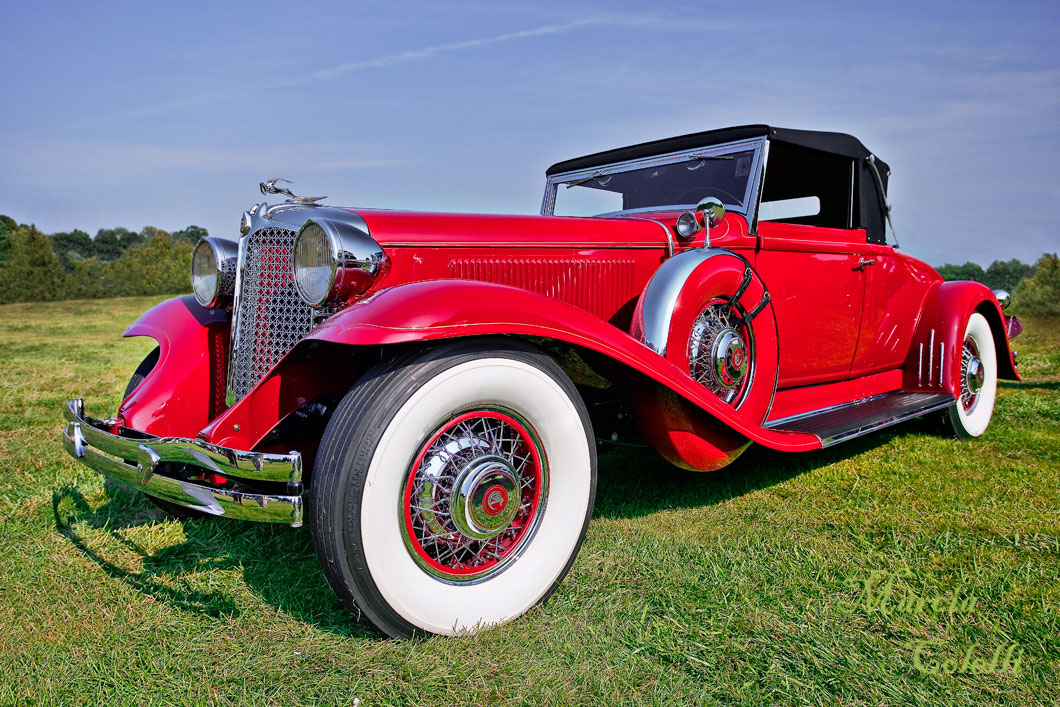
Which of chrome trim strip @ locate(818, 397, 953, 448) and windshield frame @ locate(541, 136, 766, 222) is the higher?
windshield frame @ locate(541, 136, 766, 222)

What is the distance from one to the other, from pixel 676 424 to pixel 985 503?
5.64 ft

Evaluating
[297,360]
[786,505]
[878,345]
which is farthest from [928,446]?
[297,360]

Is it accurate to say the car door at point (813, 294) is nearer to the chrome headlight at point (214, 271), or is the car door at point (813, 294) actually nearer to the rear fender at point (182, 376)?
the chrome headlight at point (214, 271)

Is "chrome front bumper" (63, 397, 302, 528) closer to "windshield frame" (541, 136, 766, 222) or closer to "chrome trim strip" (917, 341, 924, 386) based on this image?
"windshield frame" (541, 136, 766, 222)

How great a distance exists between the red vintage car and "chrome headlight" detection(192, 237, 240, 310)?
13mm

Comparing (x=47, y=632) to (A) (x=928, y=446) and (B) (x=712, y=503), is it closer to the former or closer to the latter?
(B) (x=712, y=503)

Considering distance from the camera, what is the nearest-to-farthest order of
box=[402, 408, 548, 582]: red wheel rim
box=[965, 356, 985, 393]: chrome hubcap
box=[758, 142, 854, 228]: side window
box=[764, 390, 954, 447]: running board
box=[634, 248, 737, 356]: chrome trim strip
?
box=[402, 408, 548, 582]: red wheel rim, box=[634, 248, 737, 356]: chrome trim strip, box=[764, 390, 954, 447]: running board, box=[758, 142, 854, 228]: side window, box=[965, 356, 985, 393]: chrome hubcap

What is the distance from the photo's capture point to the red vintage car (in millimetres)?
2061

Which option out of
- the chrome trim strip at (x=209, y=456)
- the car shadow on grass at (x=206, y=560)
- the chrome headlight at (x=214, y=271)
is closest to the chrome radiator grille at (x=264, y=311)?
the chrome headlight at (x=214, y=271)

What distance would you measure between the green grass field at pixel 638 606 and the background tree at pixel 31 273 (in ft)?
88.1

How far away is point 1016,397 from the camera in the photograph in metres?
6.05

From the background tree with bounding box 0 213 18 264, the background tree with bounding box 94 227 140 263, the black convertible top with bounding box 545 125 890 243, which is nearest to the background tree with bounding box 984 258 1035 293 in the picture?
the black convertible top with bounding box 545 125 890 243

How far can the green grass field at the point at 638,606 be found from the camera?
76.2 inches

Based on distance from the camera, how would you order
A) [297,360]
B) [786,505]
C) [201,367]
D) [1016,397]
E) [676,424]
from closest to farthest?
1. [297,360]
2. [676,424]
3. [201,367]
4. [786,505]
5. [1016,397]
